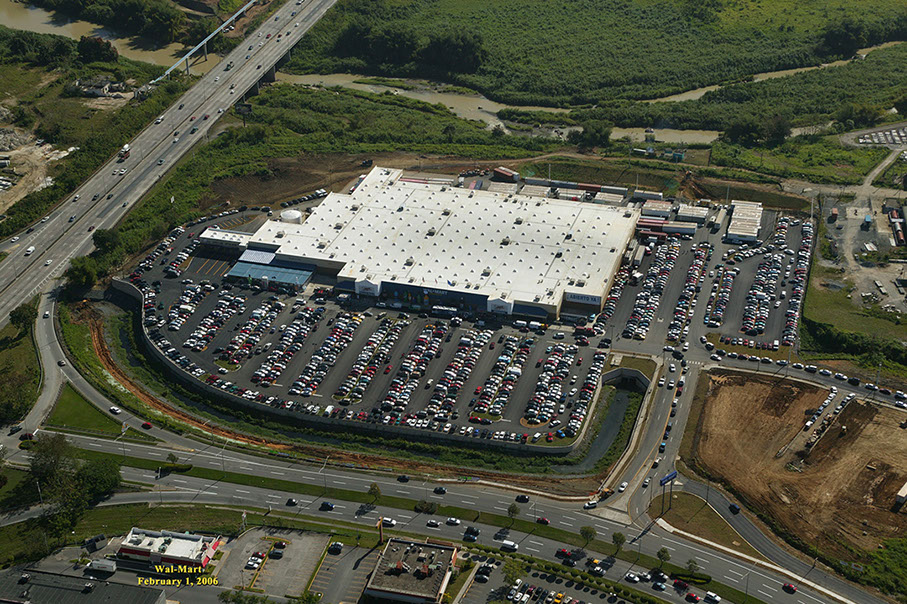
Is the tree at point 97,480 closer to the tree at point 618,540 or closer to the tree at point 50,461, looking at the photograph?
the tree at point 50,461

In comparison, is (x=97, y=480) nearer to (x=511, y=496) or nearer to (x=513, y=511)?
(x=511, y=496)

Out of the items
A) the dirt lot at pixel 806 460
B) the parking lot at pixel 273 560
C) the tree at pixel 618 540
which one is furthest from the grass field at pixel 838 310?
the parking lot at pixel 273 560

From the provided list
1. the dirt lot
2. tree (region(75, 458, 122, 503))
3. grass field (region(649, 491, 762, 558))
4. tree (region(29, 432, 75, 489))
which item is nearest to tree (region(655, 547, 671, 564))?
grass field (region(649, 491, 762, 558))

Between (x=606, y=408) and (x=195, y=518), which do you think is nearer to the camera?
(x=195, y=518)

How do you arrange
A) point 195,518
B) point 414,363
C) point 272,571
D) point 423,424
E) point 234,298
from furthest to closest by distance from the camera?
point 234,298, point 414,363, point 423,424, point 195,518, point 272,571

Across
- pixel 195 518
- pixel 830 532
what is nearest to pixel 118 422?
pixel 195 518

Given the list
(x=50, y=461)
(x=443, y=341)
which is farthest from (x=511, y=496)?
(x=50, y=461)

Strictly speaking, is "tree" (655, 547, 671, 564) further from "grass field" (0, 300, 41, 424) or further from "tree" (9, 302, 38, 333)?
"tree" (9, 302, 38, 333)

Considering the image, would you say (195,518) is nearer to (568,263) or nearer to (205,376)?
(205,376)
